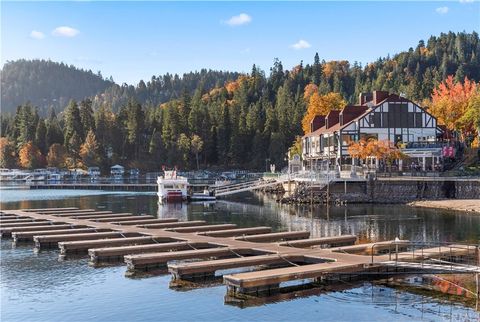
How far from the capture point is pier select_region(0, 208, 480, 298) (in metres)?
26.7

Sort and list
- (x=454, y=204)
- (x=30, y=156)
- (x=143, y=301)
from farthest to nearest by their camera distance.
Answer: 1. (x=30, y=156)
2. (x=454, y=204)
3. (x=143, y=301)

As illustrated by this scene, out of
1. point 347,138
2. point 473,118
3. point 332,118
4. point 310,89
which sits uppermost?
point 310,89

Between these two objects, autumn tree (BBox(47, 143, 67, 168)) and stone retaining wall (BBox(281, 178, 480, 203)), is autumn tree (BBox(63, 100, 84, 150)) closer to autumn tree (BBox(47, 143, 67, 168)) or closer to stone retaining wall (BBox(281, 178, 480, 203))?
autumn tree (BBox(47, 143, 67, 168))

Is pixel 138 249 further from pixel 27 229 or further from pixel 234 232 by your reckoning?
pixel 27 229

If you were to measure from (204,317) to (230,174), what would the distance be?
102434mm

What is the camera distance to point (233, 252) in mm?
32375

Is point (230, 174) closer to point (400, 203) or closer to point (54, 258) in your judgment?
point (400, 203)

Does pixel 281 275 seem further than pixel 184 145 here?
No

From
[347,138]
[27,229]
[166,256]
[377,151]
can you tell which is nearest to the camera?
[166,256]

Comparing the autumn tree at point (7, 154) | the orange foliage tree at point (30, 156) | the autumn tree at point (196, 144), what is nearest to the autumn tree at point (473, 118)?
the autumn tree at point (196, 144)

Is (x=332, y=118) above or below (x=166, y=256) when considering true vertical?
above

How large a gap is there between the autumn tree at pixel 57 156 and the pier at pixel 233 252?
9818cm

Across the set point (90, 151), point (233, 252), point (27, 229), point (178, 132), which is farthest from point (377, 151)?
point (90, 151)

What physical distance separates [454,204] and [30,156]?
349 feet
